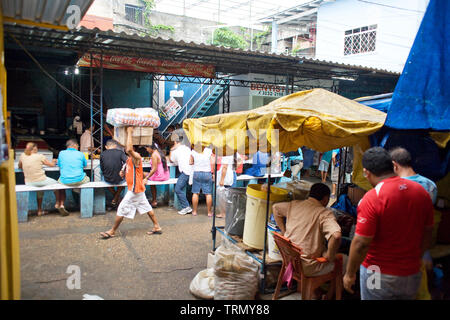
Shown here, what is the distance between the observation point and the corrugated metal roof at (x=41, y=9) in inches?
148

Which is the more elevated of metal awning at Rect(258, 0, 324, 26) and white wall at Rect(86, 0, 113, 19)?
metal awning at Rect(258, 0, 324, 26)

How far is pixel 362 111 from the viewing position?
4398 millimetres

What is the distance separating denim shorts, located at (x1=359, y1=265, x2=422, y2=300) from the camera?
2732mm

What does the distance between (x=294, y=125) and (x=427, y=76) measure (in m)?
1.73

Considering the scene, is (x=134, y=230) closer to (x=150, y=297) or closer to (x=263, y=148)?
(x=150, y=297)

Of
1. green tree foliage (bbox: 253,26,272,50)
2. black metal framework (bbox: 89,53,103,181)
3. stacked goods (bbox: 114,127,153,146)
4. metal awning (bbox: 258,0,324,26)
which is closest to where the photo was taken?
stacked goods (bbox: 114,127,153,146)

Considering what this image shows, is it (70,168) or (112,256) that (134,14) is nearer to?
(70,168)

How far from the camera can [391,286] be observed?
8.97 ft

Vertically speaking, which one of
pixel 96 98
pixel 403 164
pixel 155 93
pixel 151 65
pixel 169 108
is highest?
A: pixel 151 65

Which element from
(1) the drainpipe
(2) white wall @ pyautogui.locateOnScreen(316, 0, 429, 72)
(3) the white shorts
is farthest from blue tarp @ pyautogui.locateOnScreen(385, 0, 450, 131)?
→ (1) the drainpipe

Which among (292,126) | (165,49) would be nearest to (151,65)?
(165,49)

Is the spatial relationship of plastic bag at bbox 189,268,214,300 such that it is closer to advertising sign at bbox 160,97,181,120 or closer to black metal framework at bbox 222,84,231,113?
advertising sign at bbox 160,97,181,120

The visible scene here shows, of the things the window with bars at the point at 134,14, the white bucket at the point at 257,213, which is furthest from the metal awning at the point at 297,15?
the white bucket at the point at 257,213

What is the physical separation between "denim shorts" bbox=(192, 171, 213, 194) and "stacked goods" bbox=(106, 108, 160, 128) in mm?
2243
